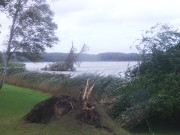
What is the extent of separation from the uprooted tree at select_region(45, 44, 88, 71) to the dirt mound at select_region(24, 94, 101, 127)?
3031cm

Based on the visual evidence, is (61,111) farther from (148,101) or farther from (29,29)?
(29,29)

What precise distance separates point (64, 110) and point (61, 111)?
0.10 meters

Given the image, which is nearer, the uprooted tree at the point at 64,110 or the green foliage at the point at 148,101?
the uprooted tree at the point at 64,110

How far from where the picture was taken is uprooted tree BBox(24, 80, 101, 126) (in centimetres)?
980

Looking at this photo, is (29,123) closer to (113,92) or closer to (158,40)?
(113,92)

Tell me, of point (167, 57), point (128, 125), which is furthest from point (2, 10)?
point (128, 125)

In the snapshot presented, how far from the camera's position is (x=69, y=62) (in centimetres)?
4294

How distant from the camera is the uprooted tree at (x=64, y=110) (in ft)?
32.1

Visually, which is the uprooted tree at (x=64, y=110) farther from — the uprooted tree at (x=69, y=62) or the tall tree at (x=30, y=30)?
the uprooted tree at (x=69, y=62)

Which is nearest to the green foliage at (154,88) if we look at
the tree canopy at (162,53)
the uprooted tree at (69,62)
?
the tree canopy at (162,53)

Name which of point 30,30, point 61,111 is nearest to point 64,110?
point 61,111

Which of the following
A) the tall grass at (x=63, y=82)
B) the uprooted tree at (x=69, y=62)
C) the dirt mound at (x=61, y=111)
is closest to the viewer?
the dirt mound at (x=61, y=111)

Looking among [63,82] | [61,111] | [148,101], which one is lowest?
[63,82]

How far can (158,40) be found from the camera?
51.2ft
